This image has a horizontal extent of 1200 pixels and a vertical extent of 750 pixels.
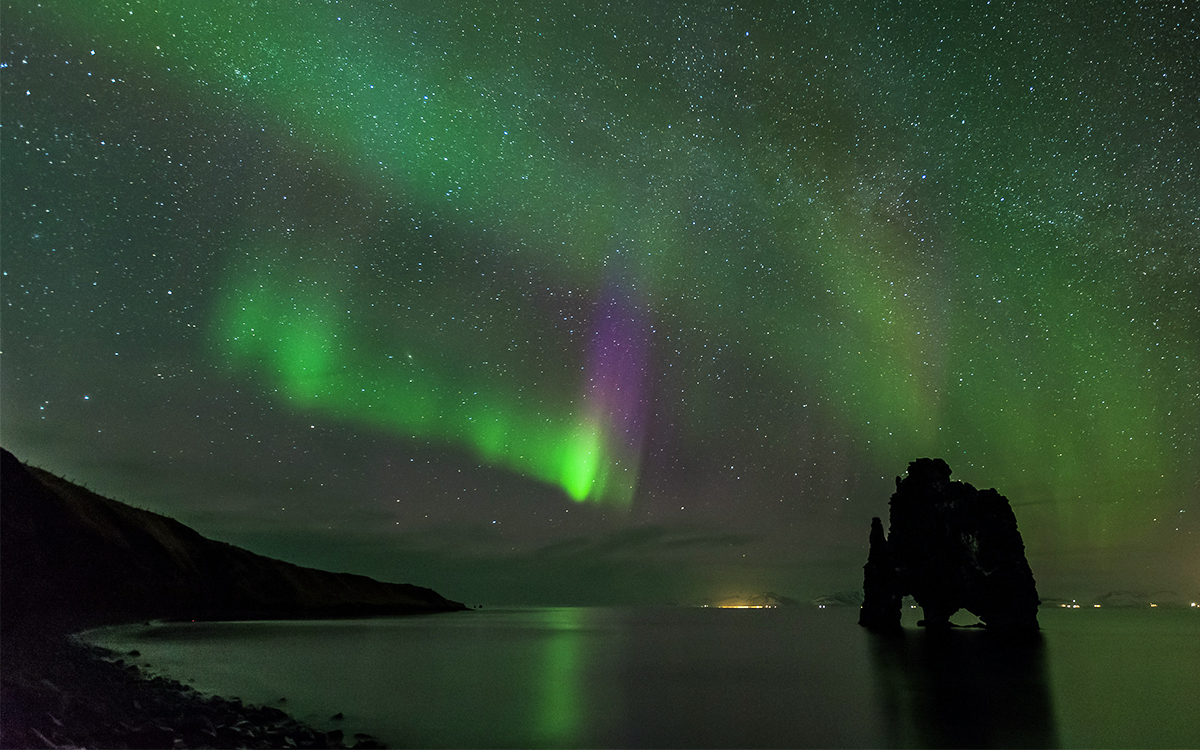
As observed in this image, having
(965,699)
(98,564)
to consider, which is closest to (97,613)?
(98,564)

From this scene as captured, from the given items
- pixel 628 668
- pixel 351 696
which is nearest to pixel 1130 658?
pixel 628 668

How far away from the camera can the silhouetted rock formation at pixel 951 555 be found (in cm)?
11256

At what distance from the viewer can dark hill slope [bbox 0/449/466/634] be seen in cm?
5319

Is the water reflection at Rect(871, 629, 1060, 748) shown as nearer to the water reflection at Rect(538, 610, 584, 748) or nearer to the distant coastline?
the water reflection at Rect(538, 610, 584, 748)

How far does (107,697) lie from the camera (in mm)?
23125

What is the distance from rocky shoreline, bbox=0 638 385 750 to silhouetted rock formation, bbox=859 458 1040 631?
373 ft

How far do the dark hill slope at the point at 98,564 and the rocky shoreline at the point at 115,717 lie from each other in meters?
10.3

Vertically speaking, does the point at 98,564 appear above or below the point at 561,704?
above

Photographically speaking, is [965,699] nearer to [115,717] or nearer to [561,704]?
[561,704]

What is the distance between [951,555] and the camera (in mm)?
116438

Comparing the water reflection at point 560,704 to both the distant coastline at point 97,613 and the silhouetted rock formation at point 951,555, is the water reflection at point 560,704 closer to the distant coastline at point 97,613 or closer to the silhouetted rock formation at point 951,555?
the distant coastline at point 97,613

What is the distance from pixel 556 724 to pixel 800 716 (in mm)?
11165

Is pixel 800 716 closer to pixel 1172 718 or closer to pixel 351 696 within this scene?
pixel 1172 718

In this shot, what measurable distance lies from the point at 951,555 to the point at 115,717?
12362 centimetres
